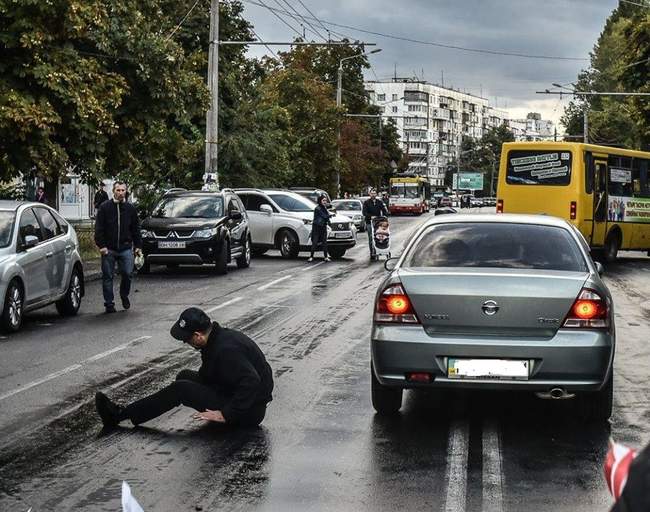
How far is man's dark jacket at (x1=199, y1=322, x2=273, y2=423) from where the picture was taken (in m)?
8.35

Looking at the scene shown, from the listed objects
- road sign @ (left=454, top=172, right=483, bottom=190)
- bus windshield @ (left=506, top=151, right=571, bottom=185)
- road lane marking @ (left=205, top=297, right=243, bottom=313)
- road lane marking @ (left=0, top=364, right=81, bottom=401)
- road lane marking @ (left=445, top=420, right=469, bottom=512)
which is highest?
bus windshield @ (left=506, top=151, right=571, bottom=185)

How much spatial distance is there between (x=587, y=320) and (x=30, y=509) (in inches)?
156

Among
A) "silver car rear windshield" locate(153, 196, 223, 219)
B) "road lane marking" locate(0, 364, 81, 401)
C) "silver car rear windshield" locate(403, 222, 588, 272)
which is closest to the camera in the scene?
"silver car rear windshield" locate(403, 222, 588, 272)

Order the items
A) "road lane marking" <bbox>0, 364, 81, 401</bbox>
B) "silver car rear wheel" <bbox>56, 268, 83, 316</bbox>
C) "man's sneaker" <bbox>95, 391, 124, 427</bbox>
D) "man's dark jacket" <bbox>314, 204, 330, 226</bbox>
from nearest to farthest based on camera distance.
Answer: "man's sneaker" <bbox>95, 391, 124, 427</bbox> < "road lane marking" <bbox>0, 364, 81, 401</bbox> < "silver car rear wheel" <bbox>56, 268, 83, 316</bbox> < "man's dark jacket" <bbox>314, 204, 330, 226</bbox>

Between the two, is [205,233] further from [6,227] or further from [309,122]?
[309,122]

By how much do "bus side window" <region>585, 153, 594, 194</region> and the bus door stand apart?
0.14 meters

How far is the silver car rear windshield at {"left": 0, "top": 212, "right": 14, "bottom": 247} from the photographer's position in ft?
A: 49.5

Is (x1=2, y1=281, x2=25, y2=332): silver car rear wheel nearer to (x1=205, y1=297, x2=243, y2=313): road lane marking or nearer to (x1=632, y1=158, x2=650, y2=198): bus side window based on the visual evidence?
(x1=205, y1=297, x2=243, y2=313): road lane marking

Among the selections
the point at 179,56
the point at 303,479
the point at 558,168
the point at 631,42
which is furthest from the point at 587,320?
the point at 631,42

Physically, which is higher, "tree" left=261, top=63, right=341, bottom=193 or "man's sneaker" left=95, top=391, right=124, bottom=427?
"tree" left=261, top=63, right=341, bottom=193

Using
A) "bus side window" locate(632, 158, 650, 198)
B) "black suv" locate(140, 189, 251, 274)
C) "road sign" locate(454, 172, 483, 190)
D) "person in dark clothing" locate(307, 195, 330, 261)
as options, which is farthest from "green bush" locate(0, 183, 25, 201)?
"road sign" locate(454, 172, 483, 190)

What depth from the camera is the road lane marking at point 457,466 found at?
6.49m

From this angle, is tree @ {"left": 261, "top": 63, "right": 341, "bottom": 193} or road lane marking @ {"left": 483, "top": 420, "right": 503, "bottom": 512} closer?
road lane marking @ {"left": 483, "top": 420, "right": 503, "bottom": 512}

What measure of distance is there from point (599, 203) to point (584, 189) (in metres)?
1.07
